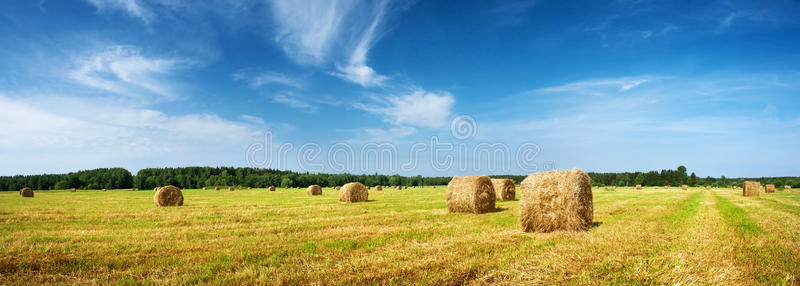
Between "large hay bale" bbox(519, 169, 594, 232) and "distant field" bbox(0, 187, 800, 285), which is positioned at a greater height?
"large hay bale" bbox(519, 169, 594, 232)

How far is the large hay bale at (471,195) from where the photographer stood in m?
15.1

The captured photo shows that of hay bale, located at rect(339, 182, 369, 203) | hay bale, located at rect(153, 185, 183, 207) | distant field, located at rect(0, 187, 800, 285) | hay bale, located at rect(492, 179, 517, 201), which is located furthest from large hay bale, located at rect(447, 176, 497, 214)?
hay bale, located at rect(153, 185, 183, 207)

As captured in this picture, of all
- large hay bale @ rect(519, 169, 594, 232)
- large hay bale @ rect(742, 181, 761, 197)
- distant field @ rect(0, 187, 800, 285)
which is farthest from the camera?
large hay bale @ rect(742, 181, 761, 197)

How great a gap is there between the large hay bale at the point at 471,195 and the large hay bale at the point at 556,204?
4.21 m

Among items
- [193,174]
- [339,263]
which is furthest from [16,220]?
[193,174]

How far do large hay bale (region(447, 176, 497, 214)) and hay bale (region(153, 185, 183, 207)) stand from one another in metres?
15.4

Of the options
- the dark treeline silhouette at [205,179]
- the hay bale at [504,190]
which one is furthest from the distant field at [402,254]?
the dark treeline silhouette at [205,179]

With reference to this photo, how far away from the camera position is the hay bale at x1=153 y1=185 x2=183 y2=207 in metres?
20.8

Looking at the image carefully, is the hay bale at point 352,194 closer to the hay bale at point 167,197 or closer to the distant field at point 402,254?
the hay bale at point 167,197

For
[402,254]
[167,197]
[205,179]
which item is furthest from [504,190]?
[205,179]

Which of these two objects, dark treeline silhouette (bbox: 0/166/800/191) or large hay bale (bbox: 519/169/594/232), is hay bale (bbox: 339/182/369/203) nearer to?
large hay bale (bbox: 519/169/594/232)

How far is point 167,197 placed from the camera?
2109cm

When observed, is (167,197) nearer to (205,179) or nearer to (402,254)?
(402,254)

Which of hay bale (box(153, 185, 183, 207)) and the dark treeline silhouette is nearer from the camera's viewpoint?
hay bale (box(153, 185, 183, 207))
